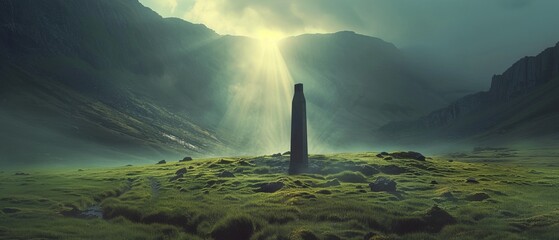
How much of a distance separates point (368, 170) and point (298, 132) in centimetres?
1285

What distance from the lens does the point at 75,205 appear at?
45.0 metres

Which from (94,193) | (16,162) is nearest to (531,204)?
(94,193)

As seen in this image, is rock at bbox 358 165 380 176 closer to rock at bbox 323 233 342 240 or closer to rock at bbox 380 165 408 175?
rock at bbox 380 165 408 175

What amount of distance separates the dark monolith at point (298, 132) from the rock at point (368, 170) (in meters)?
8.70

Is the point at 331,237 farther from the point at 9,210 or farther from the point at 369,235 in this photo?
the point at 9,210

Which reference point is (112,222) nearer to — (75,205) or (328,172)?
(75,205)

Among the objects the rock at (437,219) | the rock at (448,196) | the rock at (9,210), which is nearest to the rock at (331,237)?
the rock at (437,219)

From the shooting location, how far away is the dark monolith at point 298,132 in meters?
62.2

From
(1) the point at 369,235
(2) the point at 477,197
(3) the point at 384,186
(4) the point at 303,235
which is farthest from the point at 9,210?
(2) the point at 477,197

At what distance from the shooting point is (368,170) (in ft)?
214

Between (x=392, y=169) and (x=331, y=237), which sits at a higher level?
(x=392, y=169)

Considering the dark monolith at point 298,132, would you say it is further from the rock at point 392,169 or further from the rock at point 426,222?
the rock at point 426,222

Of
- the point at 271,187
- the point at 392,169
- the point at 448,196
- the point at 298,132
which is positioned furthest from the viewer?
the point at 392,169

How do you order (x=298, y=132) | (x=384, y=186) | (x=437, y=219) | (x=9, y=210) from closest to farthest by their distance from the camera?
(x=437, y=219) < (x=9, y=210) < (x=384, y=186) < (x=298, y=132)
